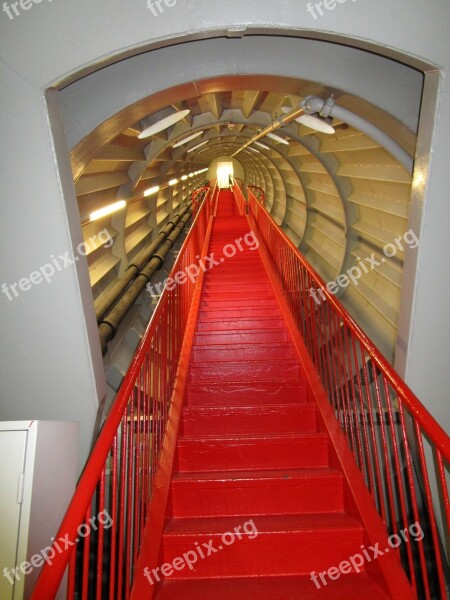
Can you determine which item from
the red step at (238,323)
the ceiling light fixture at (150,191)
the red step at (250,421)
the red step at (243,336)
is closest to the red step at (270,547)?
the red step at (250,421)

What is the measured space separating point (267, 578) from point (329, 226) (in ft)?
29.7

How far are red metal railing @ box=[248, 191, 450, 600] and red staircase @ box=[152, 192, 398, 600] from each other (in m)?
0.31

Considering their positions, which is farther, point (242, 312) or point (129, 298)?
point (129, 298)

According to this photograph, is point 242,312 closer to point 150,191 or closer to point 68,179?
point 68,179

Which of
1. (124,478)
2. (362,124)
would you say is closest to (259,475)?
(124,478)

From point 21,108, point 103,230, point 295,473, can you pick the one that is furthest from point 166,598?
point 103,230

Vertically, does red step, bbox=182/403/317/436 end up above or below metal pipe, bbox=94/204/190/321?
below

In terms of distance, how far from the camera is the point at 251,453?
3.58 m

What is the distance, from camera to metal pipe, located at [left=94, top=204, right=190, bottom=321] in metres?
7.59

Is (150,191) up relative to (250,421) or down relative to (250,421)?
up

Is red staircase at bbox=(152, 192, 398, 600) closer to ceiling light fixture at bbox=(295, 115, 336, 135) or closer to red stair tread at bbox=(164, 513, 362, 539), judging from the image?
red stair tread at bbox=(164, 513, 362, 539)

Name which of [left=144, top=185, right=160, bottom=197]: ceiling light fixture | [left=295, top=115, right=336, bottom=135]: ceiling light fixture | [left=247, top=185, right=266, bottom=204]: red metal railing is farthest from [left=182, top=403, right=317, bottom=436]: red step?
[left=144, top=185, right=160, bottom=197]: ceiling light fixture

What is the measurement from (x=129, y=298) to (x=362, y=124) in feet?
16.8

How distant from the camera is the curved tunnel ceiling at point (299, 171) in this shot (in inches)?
183
